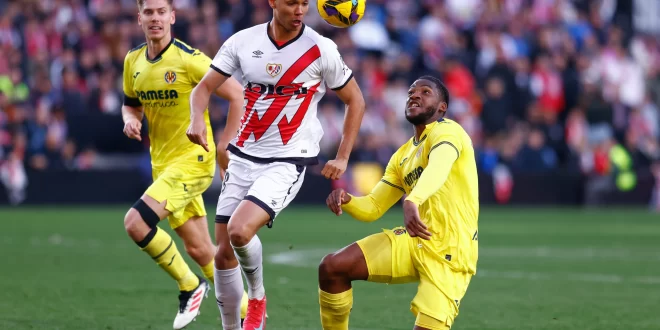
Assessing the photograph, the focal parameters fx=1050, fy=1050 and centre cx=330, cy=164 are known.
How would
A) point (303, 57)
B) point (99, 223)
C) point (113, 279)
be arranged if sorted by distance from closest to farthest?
point (303, 57), point (113, 279), point (99, 223)

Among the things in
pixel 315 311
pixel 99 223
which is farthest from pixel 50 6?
pixel 315 311

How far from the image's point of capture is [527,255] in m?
14.2

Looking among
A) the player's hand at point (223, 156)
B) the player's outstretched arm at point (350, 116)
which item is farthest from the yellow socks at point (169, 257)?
the player's outstretched arm at point (350, 116)

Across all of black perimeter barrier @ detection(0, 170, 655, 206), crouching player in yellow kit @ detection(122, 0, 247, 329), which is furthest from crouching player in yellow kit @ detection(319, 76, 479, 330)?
black perimeter barrier @ detection(0, 170, 655, 206)

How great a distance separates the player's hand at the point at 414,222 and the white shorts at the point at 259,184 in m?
Answer: 1.40

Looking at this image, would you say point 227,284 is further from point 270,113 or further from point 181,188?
point 270,113

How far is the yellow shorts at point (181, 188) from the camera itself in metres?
8.22

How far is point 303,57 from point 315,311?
8.56 ft

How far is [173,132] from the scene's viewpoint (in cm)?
867

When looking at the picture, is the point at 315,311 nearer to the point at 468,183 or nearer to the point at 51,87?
the point at 468,183

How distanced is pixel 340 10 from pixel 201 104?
47.1 inches

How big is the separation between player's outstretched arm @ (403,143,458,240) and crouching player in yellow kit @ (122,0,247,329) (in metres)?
2.21

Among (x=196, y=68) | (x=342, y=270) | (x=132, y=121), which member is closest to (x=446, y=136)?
(x=342, y=270)

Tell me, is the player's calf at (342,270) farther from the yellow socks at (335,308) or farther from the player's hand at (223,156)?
the player's hand at (223,156)
